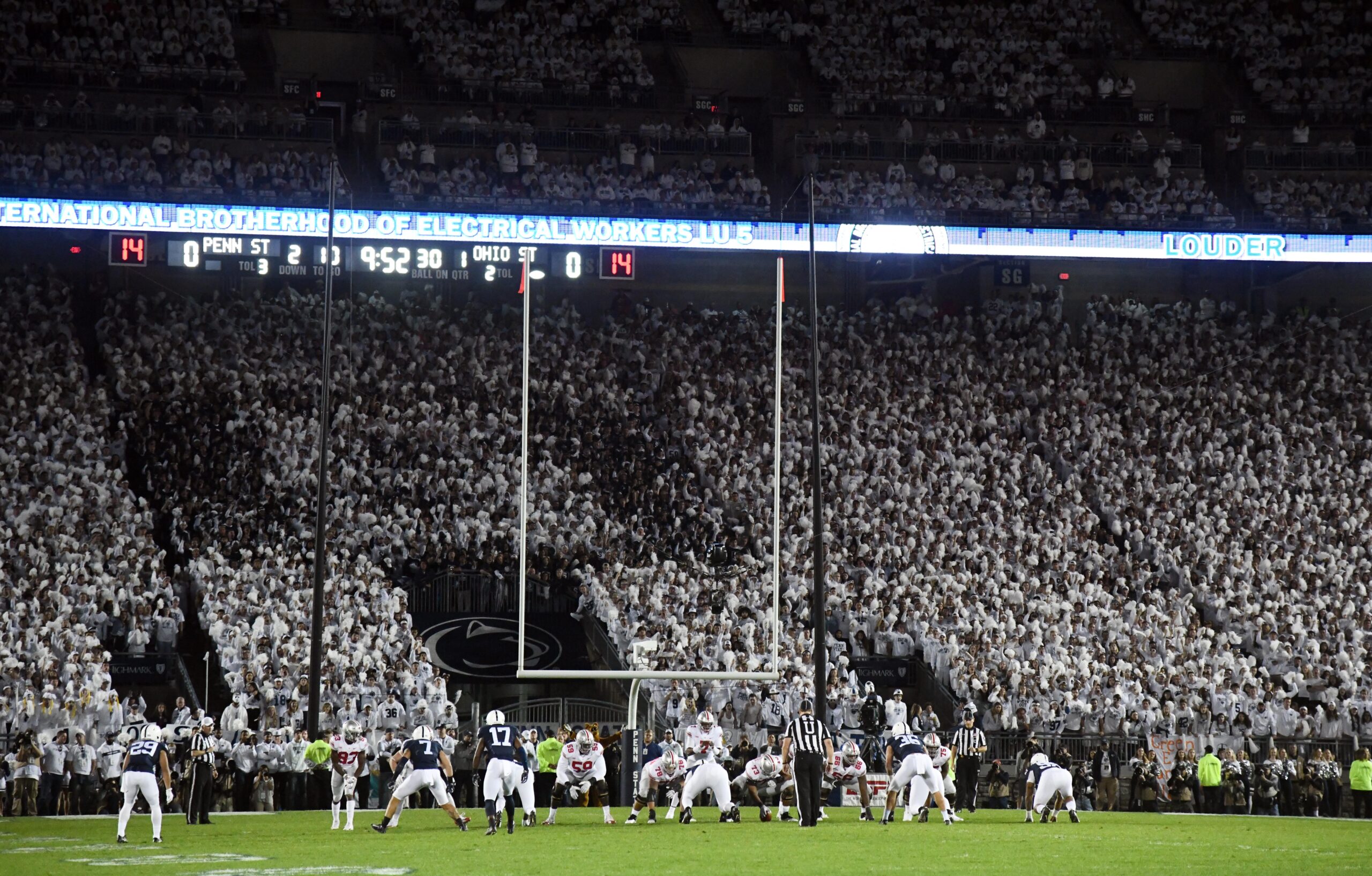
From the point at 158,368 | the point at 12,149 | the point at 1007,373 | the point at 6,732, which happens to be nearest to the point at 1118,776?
the point at 1007,373

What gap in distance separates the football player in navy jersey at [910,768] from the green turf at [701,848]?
0.32 m

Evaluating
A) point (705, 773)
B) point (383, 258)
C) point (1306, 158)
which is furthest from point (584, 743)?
point (1306, 158)

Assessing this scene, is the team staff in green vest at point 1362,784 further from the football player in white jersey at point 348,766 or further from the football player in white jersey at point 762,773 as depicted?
the football player in white jersey at point 348,766

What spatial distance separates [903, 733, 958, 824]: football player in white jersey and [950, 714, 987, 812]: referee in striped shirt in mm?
508

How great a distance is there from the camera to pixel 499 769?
1869cm

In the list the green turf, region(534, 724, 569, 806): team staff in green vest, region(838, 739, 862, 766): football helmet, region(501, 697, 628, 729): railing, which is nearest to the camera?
the green turf

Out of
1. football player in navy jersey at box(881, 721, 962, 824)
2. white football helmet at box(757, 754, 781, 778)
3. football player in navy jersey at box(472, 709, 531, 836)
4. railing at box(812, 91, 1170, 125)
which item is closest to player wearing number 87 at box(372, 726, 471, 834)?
football player in navy jersey at box(472, 709, 531, 836)

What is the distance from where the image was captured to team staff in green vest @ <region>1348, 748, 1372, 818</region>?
938 inches

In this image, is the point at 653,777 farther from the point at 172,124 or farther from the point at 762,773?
the point at 172,124

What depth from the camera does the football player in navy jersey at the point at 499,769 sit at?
18.7m

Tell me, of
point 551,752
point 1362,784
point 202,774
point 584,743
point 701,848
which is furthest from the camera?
point 1362,784

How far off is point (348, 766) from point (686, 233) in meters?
18.4

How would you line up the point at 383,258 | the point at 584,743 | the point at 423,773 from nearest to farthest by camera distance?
the point at 423,773 < the point at 584,743 < the point at 383,258

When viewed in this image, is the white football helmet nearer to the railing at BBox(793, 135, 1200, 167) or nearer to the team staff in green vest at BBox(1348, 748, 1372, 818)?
the team staff in green vest at BBox(1348, 748, 1372, 818)
